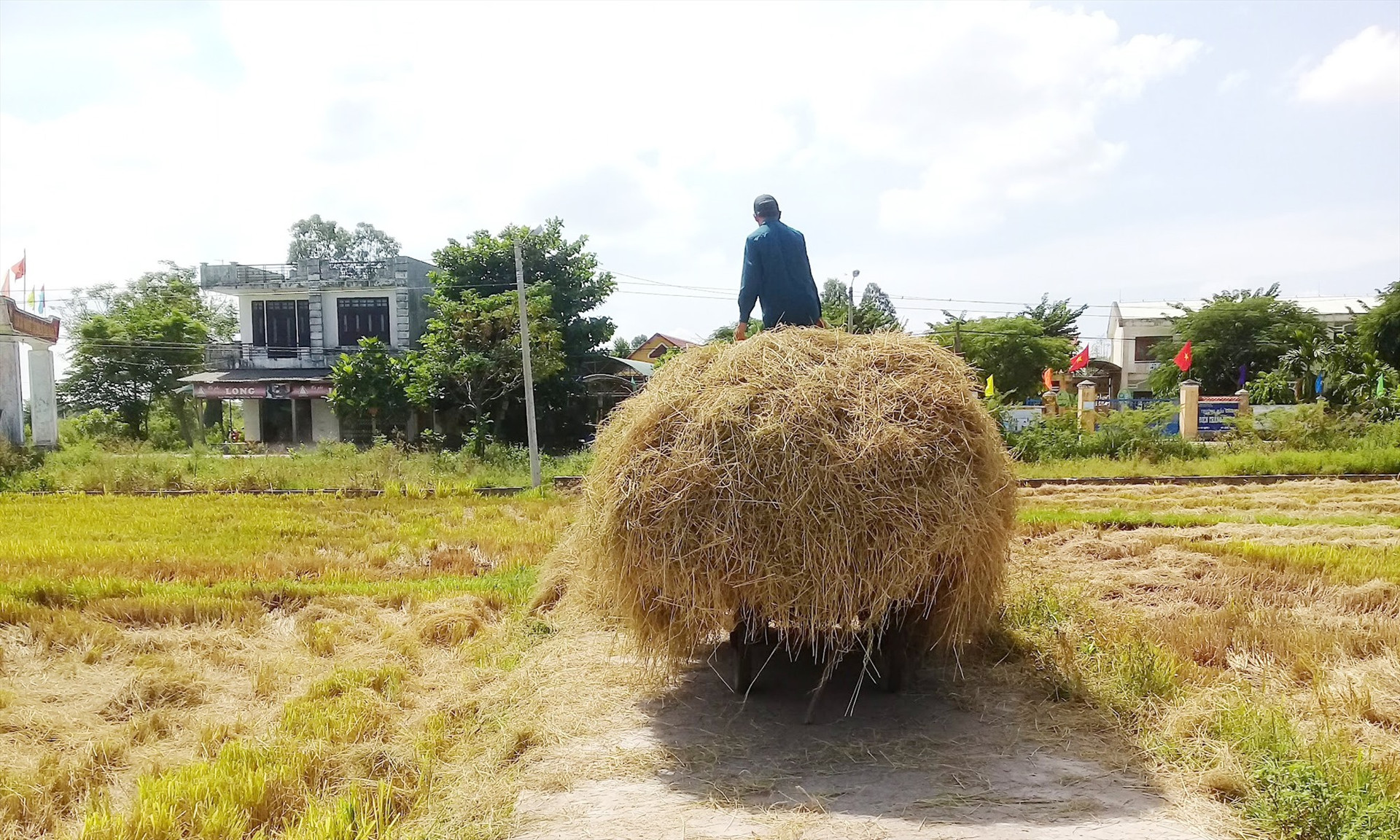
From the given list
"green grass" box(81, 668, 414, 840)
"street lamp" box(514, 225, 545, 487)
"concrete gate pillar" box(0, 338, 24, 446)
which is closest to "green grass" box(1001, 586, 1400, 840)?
"green grass" box(81, 668, 414, 840)

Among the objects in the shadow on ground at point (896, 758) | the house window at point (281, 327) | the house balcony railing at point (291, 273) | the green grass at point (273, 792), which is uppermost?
the house balcony railing at point (291, 273)

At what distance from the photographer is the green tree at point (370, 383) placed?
25.0 m

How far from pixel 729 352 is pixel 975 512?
1431mm

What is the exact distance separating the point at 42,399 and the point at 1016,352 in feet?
105

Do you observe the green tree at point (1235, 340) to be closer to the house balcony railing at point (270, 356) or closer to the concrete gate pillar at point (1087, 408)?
the concrete gate pillar at point (1087, 408)

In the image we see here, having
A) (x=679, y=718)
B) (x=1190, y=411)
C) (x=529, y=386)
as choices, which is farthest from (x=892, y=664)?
(x=1190, y=411)

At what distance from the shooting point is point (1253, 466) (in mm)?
17594

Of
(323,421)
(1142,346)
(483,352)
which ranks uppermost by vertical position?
(1142,346)

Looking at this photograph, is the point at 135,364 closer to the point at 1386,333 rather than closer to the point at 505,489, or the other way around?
the point at 505,489

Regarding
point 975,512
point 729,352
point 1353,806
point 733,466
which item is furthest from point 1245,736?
point 729,352

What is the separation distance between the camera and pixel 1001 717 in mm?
4211

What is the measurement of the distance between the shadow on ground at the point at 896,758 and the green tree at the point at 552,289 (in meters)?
21.7

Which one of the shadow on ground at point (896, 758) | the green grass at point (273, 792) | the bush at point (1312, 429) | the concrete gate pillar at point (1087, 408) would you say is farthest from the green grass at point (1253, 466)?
the green grass at point (273, 792)

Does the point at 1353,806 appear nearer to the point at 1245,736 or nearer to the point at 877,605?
the point at 1245,736
